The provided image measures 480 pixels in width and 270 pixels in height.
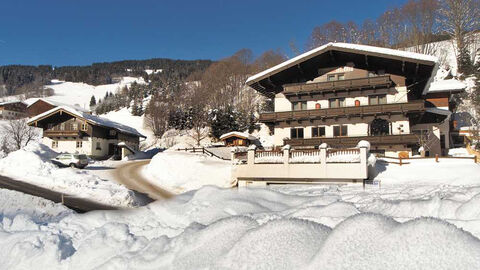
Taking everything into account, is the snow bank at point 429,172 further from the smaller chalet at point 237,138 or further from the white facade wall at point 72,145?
the white facade wall at point 72,145

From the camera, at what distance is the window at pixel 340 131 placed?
100ft

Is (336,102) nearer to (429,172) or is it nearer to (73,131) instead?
(429,172)

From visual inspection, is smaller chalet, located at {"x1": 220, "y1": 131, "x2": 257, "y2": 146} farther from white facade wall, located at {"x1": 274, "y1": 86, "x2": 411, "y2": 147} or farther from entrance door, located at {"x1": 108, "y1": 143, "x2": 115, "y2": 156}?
entrance door, located at {"x1": 108, "y1": 143, "x2": 115, "y2": 156}

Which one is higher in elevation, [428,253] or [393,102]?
[393,102]

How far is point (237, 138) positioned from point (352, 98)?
72.6 feet

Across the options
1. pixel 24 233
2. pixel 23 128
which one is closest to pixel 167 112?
pixel 23 128

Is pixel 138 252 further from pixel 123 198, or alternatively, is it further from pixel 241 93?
pixel 241 93

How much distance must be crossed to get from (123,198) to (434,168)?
20418 millimetres

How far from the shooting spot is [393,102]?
2956cm

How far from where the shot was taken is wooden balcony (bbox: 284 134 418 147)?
27150 mm

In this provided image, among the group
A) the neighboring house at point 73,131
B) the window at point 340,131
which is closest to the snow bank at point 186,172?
the window at point 340,131

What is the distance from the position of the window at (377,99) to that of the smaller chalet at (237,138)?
70.3 feet

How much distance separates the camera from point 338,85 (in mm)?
30406

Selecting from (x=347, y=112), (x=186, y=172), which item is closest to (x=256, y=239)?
(x=186, y=172)
